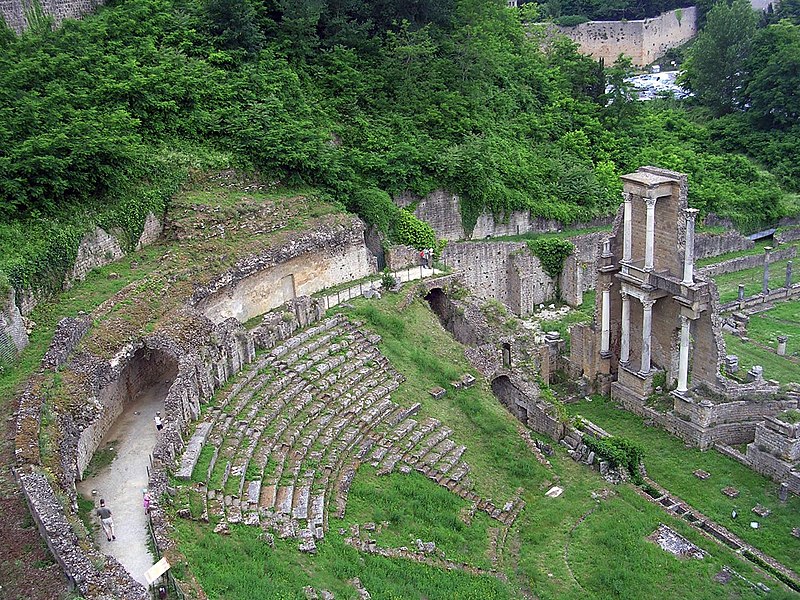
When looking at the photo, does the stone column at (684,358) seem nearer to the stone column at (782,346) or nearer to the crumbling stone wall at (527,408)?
the crumbling stone wall at (527,408)

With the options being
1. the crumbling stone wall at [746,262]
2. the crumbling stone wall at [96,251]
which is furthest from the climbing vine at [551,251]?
the crumbling stone wall at [96,251]

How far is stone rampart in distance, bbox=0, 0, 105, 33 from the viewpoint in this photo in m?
32.3

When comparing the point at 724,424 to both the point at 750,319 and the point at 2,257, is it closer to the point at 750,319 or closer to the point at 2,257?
the point at 750,319

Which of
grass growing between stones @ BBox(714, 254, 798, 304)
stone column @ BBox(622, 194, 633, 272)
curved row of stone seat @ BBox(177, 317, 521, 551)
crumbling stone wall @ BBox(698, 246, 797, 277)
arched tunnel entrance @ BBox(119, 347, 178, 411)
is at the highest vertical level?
stone column @ BBox(622, 194, 633, 272)

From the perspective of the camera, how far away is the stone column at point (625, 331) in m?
28.7

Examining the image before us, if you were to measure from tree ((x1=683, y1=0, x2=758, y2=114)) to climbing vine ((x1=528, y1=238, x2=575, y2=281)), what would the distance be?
21.0m

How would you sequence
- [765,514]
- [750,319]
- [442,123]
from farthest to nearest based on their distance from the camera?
[442,123]
[750,319]
[765,514]

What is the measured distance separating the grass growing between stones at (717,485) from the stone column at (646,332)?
5.46 ft

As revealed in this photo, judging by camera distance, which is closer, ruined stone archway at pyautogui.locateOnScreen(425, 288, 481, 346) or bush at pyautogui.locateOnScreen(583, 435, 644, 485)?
bush at pyautogui.locateOnScreen(583, 435, 644, 485)

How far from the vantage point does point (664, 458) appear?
2600 centimetres

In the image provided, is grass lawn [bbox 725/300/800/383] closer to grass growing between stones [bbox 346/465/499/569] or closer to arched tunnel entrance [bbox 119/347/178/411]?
grass growing between stones [bbox 346/465/499/569]

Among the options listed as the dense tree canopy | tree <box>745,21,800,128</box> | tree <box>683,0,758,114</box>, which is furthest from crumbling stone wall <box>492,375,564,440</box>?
tree <box>683,0,758,114</box>

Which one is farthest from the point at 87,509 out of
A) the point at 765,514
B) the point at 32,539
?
the point at 765,514

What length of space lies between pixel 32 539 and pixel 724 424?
19791 mm
